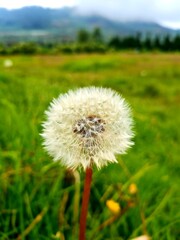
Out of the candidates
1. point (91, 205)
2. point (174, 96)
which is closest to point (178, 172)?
point (91, 205)

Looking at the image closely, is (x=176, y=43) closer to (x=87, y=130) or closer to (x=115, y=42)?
(x=115, y=42)

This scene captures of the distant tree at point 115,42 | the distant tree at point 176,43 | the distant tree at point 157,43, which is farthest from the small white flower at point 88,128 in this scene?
the distant tree at point 115,42

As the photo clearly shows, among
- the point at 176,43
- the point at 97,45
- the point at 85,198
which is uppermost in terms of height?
the point at 85,198

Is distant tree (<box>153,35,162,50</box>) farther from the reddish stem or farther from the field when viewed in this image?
the reddish stem

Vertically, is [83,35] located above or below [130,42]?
below

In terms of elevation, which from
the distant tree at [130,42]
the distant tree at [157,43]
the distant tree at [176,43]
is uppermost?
the distant tree at [176,43]

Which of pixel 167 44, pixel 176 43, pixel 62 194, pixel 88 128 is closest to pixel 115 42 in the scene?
pixel 167 44

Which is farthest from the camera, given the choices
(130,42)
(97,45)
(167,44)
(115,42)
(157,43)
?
(130,42)

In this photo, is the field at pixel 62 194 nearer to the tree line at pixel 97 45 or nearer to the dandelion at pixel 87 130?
the dandelion at pixel 87 130

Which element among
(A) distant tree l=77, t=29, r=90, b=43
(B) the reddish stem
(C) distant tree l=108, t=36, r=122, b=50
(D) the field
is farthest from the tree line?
(B) the reddish stem
